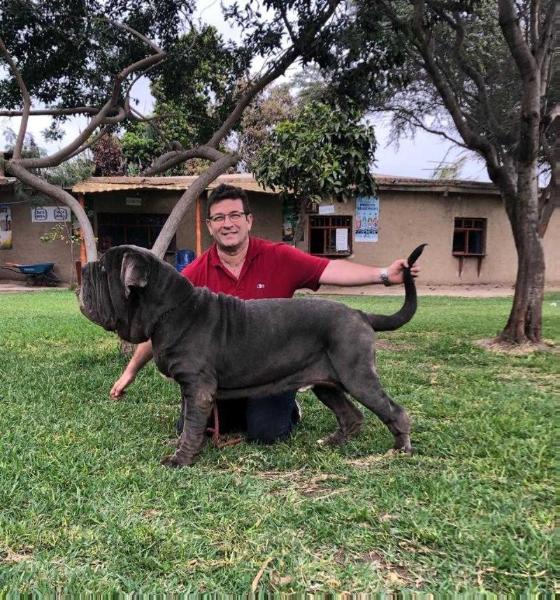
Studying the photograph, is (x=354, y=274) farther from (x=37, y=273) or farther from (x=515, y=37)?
(x=37, y=273)

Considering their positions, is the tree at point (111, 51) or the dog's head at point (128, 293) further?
the tree at point (111, 51)

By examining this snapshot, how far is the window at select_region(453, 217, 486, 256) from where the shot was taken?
2033cm

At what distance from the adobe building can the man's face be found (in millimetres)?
14450

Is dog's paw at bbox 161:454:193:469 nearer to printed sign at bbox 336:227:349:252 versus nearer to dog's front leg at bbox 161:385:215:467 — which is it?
dog's front leg at bbox 161:385:215:467

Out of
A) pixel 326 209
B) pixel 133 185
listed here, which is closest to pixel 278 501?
pixel 133 185

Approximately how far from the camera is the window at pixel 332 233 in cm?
1927

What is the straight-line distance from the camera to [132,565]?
2357 mm

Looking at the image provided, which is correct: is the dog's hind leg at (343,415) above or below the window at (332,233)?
below

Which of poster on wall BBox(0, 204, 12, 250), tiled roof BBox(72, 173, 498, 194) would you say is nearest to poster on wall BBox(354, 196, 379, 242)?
tiled roof BBox(72, 173, 498, 194)

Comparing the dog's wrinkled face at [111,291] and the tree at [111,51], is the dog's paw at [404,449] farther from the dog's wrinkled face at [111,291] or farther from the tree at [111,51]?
the tree at [111,51]

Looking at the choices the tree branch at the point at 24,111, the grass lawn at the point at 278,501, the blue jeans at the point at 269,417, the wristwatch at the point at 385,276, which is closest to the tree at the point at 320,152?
the tree branch at the point at 24,111

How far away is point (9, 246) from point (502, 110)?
1584 centimetres

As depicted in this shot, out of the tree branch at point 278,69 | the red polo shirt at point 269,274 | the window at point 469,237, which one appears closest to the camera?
the red polo shirt at point 269,274

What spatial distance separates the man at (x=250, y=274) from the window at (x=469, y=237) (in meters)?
17.3
